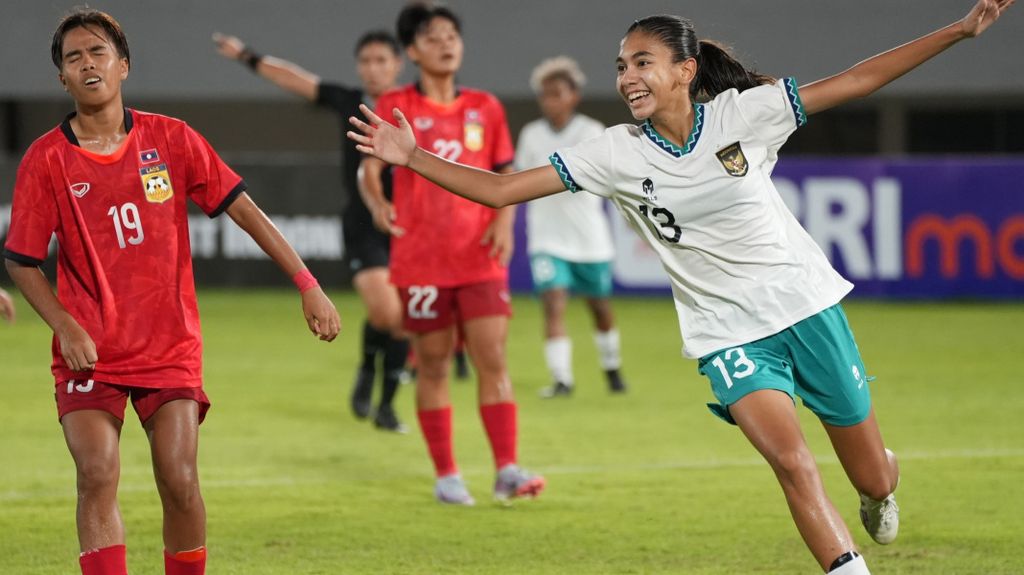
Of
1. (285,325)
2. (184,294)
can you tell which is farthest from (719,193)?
(285,325)

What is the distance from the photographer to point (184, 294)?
5.17 m

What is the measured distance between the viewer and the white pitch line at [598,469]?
7.81m

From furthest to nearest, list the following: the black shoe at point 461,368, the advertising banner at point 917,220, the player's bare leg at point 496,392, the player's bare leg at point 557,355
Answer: the advertising banner at point 917,220 → the black shoe at point 461,368 → the player's bare leg at point 557,355 → the player's bare leg at point 496,392

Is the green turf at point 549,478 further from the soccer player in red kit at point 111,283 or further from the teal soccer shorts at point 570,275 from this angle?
the soccer player in red kit at point 111,283

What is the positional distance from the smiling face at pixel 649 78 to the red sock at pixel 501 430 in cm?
270

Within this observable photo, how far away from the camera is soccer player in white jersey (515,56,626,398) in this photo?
11.5 meters

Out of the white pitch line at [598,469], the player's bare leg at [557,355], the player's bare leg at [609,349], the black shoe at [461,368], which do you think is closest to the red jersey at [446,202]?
the white pitch line at [598,469]

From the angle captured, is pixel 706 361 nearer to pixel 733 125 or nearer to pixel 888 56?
pixel 733 125

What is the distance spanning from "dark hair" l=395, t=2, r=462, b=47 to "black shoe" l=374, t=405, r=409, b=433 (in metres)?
3.00

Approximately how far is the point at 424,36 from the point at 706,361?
3.14m

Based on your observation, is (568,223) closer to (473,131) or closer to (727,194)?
(473,131)

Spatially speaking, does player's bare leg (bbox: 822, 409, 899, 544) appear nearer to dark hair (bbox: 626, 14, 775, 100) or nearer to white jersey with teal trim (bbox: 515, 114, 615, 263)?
dark hair (bbox: 626, 14, 775, 100)

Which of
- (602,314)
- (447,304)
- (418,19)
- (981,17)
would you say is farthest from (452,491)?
(602,314)

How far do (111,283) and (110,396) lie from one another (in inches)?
15.1
